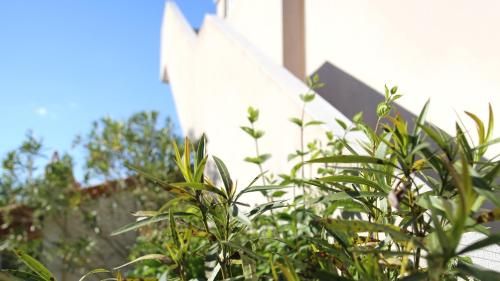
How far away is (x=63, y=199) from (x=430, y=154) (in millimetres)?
5848

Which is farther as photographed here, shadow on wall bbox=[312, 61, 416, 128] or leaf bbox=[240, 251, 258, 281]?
shadow on wall bbox=[312, 61, 416, 128]

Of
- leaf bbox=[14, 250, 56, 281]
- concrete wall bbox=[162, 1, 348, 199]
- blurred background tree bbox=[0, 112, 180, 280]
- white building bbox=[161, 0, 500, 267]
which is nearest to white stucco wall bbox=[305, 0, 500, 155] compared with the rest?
white building bbox=[161, 0, 500, 267]

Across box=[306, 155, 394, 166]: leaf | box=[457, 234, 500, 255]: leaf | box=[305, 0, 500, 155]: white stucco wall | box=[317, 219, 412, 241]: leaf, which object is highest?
box=[305, 0, 500, 155]: white stucco wall

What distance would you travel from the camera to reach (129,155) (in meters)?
7.37

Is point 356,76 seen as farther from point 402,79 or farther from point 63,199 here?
point 63,199

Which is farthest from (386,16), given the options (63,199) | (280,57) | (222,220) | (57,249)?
(57,249)

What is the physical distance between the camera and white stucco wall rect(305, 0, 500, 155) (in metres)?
2.41

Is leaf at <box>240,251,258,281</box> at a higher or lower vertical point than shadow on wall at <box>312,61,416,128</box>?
lower

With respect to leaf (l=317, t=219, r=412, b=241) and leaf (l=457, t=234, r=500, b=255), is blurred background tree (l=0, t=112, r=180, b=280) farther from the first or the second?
leaf (l=457, t=234, r=500, b=255)

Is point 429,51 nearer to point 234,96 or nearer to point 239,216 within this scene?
point 239,216

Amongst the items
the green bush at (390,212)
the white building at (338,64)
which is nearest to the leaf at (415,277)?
the green bush at (390,212)

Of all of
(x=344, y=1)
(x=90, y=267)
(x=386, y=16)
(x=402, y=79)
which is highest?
(x=344, y=1)

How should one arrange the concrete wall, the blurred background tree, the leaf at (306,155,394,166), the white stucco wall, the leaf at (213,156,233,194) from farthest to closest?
1. the blurred background tree
2. the concrete wall
3. the white stucco wall
4. the leaf at (213,156,233,194)
5. the leaf at (306,155,394,166)

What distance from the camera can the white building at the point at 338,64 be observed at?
2504 mm
